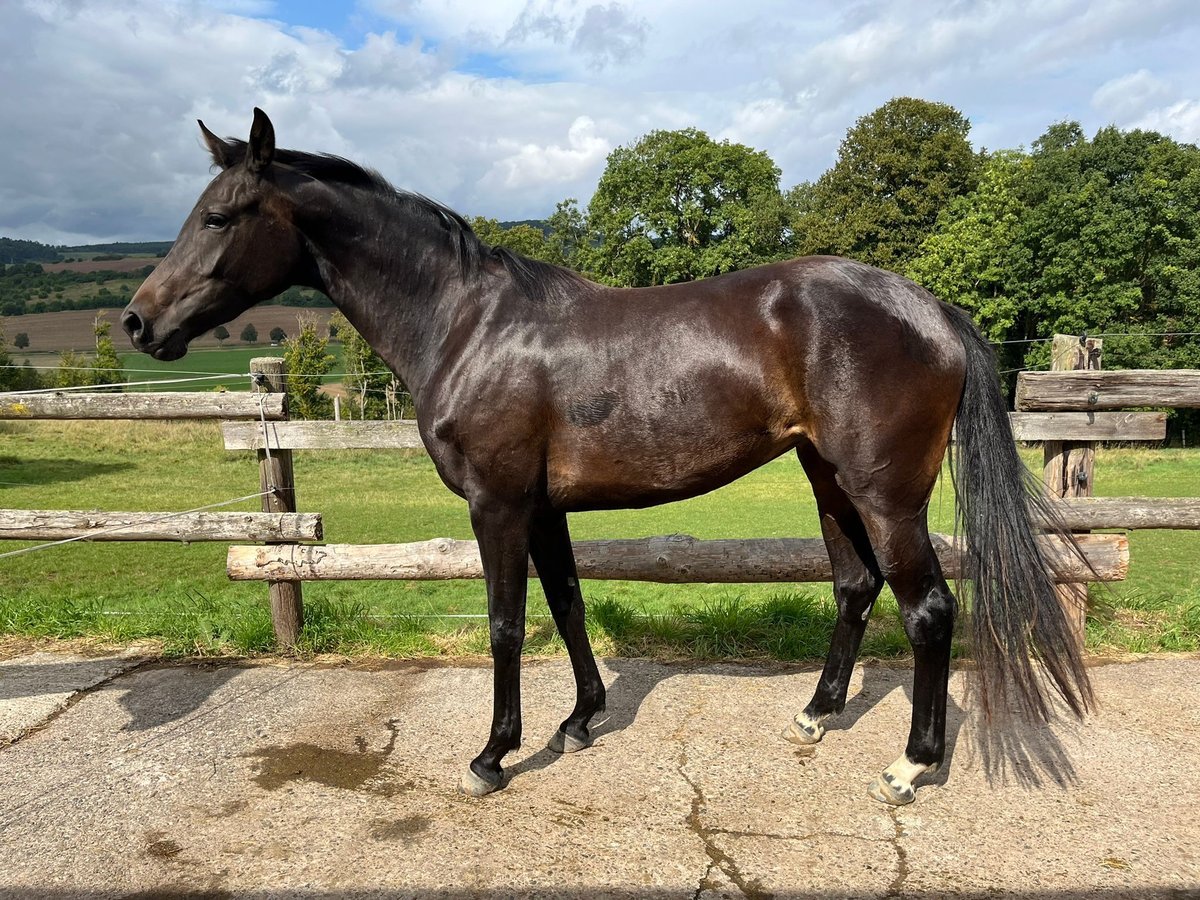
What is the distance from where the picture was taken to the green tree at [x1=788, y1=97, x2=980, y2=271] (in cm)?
3025

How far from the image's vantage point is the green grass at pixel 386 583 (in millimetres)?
4461

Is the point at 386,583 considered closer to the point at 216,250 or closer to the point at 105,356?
the point at 216,250

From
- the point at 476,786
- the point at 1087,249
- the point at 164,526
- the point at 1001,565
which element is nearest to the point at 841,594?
the point at 1001,565

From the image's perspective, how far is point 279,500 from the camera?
4520 millimetres

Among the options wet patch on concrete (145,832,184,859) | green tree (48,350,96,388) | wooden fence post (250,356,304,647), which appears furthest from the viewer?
green tree (48,350,96,388)

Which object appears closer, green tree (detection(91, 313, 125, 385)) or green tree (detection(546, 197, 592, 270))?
green tree (detection(91, 313, 125, 385))

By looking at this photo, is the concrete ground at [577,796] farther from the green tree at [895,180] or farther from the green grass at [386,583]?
the green tree at [895,180]

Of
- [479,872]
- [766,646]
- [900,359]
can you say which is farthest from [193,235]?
[766,646]

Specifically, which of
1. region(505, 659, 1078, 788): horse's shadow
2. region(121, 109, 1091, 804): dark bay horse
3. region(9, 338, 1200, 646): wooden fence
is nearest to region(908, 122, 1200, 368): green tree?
region(9, 338, 1200, 646): wooden fence

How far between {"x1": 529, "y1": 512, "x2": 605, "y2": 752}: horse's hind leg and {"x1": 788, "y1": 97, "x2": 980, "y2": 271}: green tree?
29374 mm

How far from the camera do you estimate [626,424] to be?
2.78 meters

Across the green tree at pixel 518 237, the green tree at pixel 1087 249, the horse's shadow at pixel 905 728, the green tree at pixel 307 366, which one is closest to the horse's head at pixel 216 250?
the horse's shadow at pixel 905 728

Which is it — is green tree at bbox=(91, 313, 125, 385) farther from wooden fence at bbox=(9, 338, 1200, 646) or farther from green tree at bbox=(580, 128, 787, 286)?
wooden fence at bbox=(9, 338, 1200, 646)

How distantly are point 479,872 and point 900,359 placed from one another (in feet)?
7.34
